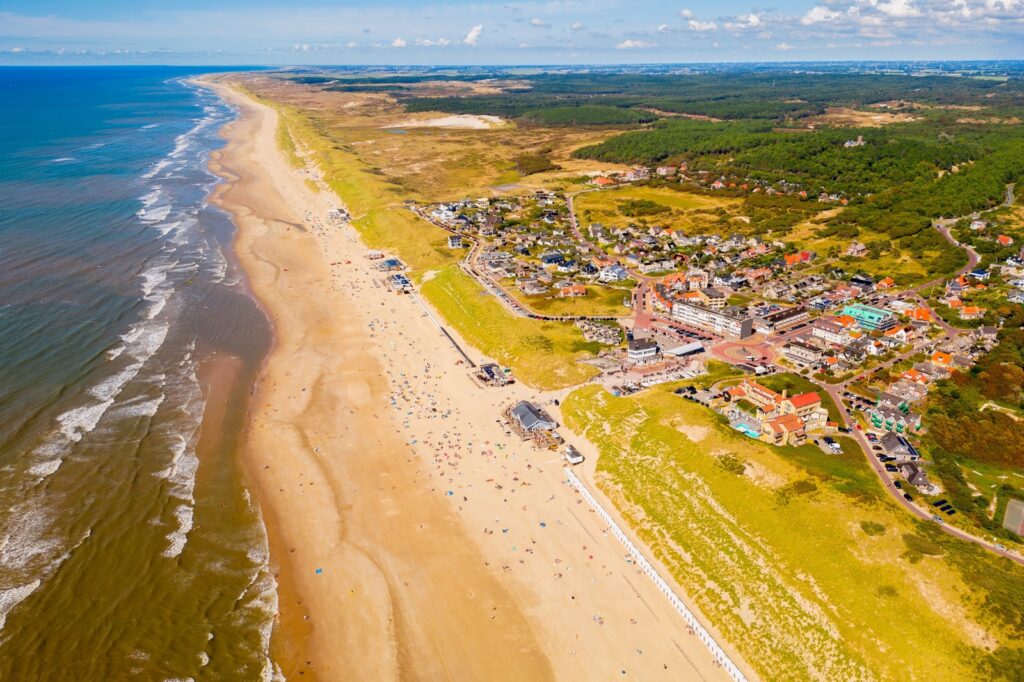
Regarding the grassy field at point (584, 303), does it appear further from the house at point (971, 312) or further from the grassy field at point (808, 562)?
the house at point (971, 312)

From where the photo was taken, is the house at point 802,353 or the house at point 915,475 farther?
the house at point 802,353

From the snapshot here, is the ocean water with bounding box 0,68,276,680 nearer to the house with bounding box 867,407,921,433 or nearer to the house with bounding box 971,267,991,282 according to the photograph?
the house with bounding box 867,407,921,433

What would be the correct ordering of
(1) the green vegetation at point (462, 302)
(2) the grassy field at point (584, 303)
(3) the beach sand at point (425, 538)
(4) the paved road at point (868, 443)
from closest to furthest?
(3) the beach sand at point (425, 538) → (4) the paved road at point (868, 443) → (1) the green vegetation at point (462, 302) → (2) the grassy field at point (584, 303)

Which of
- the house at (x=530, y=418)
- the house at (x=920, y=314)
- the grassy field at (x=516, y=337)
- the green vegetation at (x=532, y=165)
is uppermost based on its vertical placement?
the green vegetation at (x=532, y=165)

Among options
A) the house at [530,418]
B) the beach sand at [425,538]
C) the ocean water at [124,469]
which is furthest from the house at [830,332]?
the ocean water at [124,469]

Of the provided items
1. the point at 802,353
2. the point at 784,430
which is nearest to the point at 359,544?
the point at 784,430
